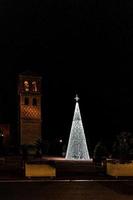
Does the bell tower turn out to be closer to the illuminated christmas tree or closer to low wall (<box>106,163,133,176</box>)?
the illuminated christmas tree

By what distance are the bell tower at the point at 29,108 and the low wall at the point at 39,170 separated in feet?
125

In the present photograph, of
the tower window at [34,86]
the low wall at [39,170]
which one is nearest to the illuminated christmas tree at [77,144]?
the tower window at [34,86]

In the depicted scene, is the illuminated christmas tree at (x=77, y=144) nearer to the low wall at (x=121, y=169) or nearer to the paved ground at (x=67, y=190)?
the low wall at (x=121, y=169)

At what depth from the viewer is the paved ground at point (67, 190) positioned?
52.8ft

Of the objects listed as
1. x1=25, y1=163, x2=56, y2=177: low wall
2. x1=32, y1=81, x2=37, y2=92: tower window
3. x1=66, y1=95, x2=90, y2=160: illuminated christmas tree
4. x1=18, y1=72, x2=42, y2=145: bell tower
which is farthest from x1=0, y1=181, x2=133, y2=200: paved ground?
x1=32, y1=81, x2=37, y2=92: tower window

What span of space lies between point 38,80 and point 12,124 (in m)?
10.5

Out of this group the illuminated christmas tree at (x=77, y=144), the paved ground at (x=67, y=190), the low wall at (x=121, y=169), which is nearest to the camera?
the paved ground at (x=67, y=190)

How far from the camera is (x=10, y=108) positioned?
255ft

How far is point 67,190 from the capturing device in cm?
1814

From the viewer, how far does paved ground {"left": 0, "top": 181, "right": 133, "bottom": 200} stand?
1610cm

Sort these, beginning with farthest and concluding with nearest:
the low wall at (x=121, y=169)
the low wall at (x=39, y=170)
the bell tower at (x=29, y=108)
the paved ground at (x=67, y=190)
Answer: the bell tower at (x=29, y=108)
the low wall at (x=121, y=169)
the low wall at (x=39, y=170)
the paved ground at (x=67, y=190)

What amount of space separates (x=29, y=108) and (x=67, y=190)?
44.9 m

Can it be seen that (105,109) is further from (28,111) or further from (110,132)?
(28,111)

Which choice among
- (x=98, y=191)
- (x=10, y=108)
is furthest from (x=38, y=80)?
(x=98, y=191)
